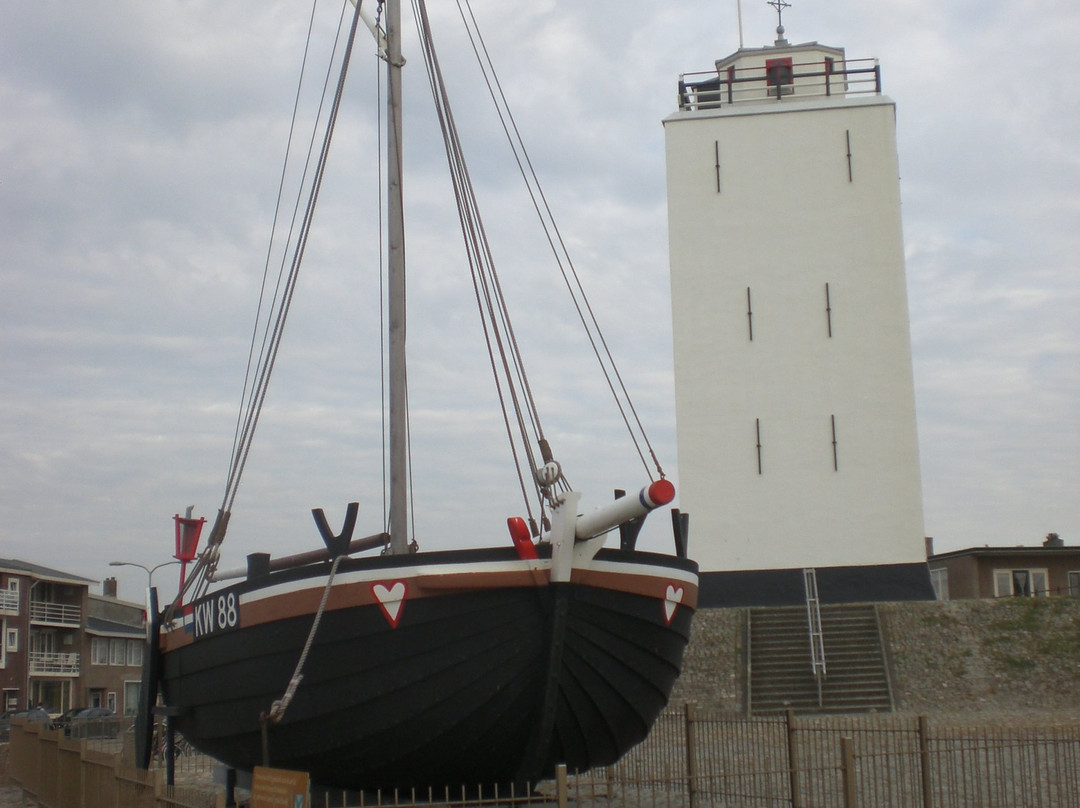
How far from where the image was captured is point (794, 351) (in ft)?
89.7

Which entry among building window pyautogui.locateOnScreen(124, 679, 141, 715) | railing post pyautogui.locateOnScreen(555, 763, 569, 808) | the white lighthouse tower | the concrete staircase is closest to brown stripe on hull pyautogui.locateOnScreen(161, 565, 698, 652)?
railing post pyautogui.locateOnScreen(555, 763, 569, 808)

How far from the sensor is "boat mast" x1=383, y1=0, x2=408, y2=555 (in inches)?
438

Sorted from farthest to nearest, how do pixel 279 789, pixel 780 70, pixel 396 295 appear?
pixel 780 70, pixel 396 295, pixel 279 789

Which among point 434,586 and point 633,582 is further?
point 633,582

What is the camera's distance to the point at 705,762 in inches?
535

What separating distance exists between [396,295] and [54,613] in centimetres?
4535

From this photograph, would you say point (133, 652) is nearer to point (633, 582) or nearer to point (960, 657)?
point (960, 657)

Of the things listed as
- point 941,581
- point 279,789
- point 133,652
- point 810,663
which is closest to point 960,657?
point 810,663

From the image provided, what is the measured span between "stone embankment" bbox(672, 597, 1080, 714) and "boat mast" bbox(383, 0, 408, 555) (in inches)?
455

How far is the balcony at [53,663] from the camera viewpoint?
48656 mm

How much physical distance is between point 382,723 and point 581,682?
5.47 feet

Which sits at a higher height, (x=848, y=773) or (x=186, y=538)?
(x=186, y=538)

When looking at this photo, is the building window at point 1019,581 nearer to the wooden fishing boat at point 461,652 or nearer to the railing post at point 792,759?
the railing post at point 792,759

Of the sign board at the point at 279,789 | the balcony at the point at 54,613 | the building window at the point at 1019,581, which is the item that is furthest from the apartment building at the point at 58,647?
the sign board at the point at 279,789
